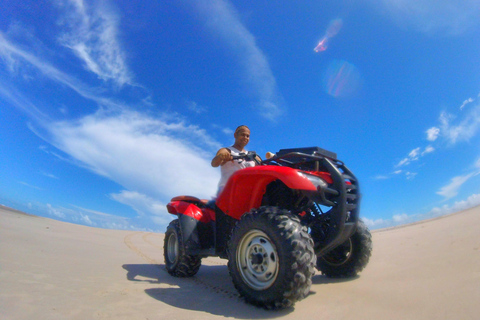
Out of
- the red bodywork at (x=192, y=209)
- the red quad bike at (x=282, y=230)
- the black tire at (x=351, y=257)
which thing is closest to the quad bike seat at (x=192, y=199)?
the red bodywork at (x=192, y=209)

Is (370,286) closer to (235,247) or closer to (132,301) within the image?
(235,247)

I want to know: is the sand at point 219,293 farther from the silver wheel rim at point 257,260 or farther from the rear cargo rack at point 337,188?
the rear cargo rack at point 337,188

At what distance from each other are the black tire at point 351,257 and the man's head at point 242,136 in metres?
1.98

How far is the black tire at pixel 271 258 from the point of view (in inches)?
75.0

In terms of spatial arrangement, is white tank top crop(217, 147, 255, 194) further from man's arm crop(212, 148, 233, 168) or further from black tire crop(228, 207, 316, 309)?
black tire crop(228, 207, 316, 309)

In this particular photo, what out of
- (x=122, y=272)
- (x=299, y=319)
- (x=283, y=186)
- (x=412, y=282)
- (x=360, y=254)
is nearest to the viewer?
(x=299, y=319)

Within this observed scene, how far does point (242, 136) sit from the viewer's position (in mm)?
3893

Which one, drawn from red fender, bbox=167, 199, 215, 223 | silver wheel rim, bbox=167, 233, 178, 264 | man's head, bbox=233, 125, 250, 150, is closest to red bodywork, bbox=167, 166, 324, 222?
red fender, bbox=167, 199, 215, 223

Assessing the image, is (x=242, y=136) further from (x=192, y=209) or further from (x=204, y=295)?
(x=204, y=295)

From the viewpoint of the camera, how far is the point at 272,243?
209 centimetres

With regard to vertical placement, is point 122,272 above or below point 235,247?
below

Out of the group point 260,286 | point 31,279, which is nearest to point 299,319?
point 260,286

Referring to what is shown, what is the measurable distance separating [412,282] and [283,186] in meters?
1.63

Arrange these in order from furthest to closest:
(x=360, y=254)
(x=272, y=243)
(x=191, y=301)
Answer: (x=360, y=254)
(x=191, y=301)
(x=272, y=243)
